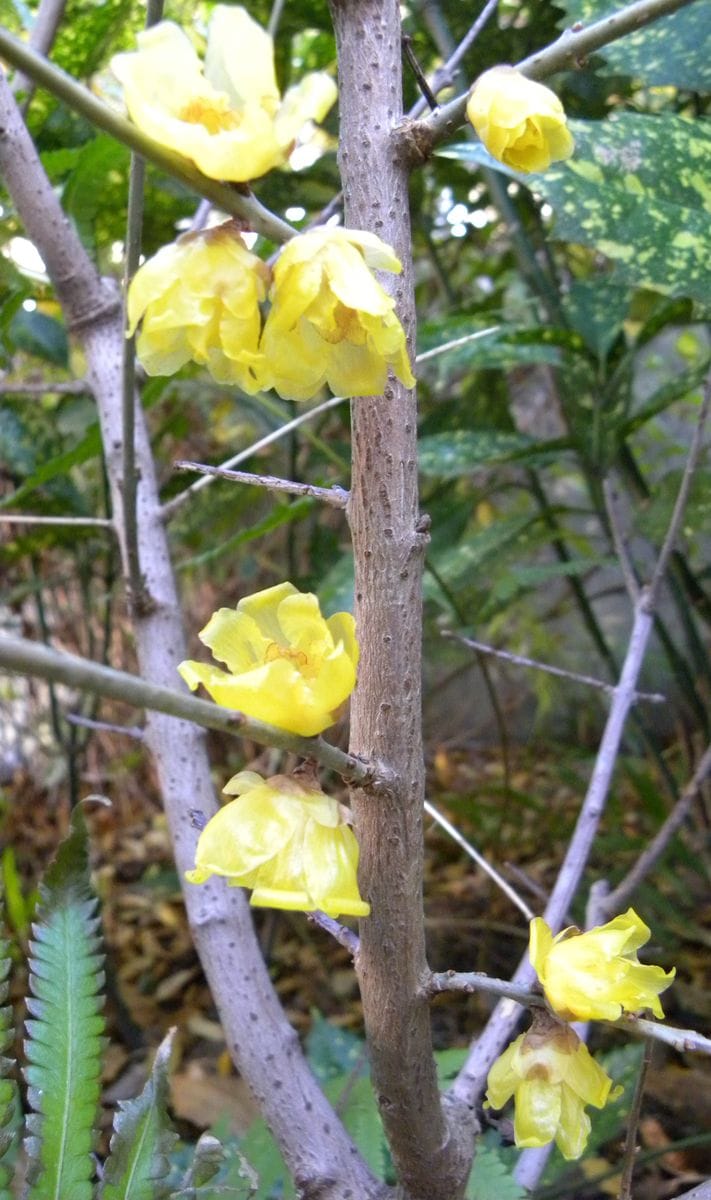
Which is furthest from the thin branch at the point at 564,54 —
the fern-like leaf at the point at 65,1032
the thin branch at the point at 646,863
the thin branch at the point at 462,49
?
the thin branch at the point at 646,863

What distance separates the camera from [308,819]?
324 mm

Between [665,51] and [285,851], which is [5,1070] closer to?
[285,851]

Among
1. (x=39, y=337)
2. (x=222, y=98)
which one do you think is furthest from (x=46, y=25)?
(x=222, y=98)

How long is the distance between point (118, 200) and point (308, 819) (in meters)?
0.92

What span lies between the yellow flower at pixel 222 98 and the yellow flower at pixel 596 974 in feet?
1.01

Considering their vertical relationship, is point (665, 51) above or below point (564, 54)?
above

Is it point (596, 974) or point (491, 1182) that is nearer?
point (596, 974)

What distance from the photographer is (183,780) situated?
0.67 m

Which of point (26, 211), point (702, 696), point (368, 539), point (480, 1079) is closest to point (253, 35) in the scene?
point (368, 539)

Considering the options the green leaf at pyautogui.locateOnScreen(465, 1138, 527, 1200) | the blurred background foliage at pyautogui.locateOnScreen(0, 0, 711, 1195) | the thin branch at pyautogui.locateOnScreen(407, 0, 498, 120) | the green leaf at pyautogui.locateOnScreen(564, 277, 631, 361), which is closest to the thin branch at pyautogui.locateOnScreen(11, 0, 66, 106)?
the blurred background foliage at pyautogui.locateOnScreen(0, 0, 711, 1195)

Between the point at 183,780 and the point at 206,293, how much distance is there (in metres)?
0.44

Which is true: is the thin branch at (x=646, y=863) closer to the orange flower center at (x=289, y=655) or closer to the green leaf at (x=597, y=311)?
the orange flower center at (x=289, y=655)

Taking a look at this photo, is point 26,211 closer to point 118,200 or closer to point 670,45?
point 118,200

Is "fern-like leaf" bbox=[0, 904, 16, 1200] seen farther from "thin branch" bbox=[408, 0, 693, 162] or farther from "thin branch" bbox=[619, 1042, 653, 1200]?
"thin branch" bbox=[408, 0, 693, 162]
